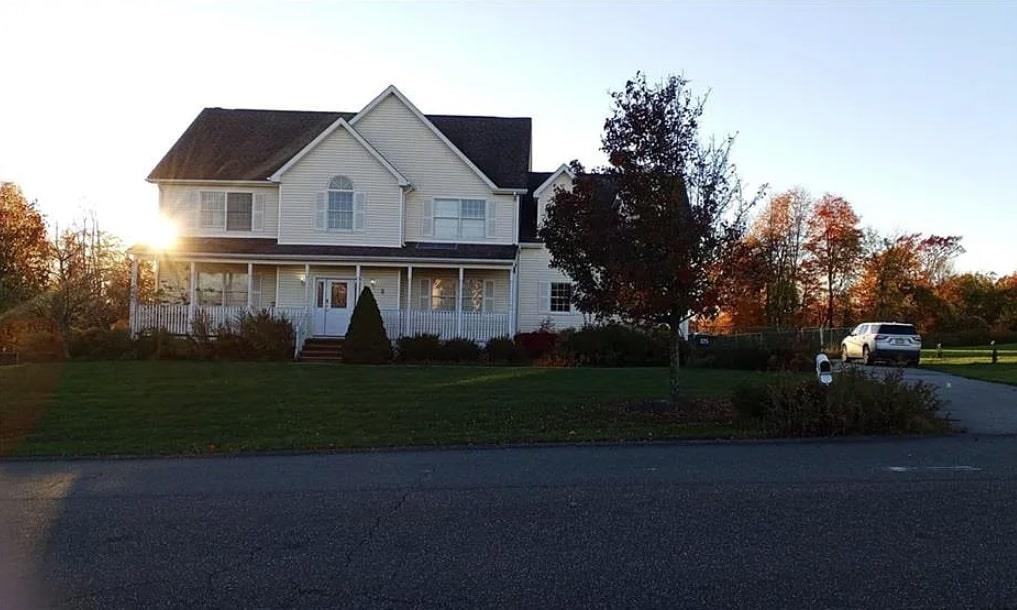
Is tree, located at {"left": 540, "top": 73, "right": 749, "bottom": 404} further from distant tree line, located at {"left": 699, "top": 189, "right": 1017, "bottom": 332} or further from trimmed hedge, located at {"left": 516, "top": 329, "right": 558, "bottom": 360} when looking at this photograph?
distant tree line, located at {"left": 699, "top": 189, "right": 1017, "bottom": 332}

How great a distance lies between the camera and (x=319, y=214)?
30.0 meters

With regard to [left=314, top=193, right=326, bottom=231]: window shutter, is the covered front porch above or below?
below

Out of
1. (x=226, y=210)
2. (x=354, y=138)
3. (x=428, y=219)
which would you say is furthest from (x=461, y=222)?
(x=226, y=210)

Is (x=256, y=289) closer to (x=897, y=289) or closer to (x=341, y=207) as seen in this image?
(x=341, y=207)

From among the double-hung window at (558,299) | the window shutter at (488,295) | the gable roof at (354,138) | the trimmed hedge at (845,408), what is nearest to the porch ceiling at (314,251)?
the window shutter at (488,295)

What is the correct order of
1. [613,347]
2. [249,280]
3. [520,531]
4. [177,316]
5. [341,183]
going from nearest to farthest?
[520,531] < [613,347] < [177,316] < [249,280] < [341,183]

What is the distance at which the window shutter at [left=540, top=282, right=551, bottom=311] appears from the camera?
3188 cm

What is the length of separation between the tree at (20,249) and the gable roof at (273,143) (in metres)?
5.82

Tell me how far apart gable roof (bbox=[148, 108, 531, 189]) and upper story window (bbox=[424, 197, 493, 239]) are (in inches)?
51.3

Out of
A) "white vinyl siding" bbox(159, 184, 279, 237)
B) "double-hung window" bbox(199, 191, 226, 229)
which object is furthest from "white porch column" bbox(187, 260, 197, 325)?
"double-hung window" bbox(199, 191, 226, 229)

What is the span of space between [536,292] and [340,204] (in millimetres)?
7891

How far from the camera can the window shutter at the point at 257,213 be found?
3066 centimetres

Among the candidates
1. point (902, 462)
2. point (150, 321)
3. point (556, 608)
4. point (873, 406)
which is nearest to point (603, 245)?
point (873, 406)

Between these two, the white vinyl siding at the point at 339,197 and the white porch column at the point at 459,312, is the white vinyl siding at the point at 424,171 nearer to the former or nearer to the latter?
the white vinyl siding at the point at 339,197
